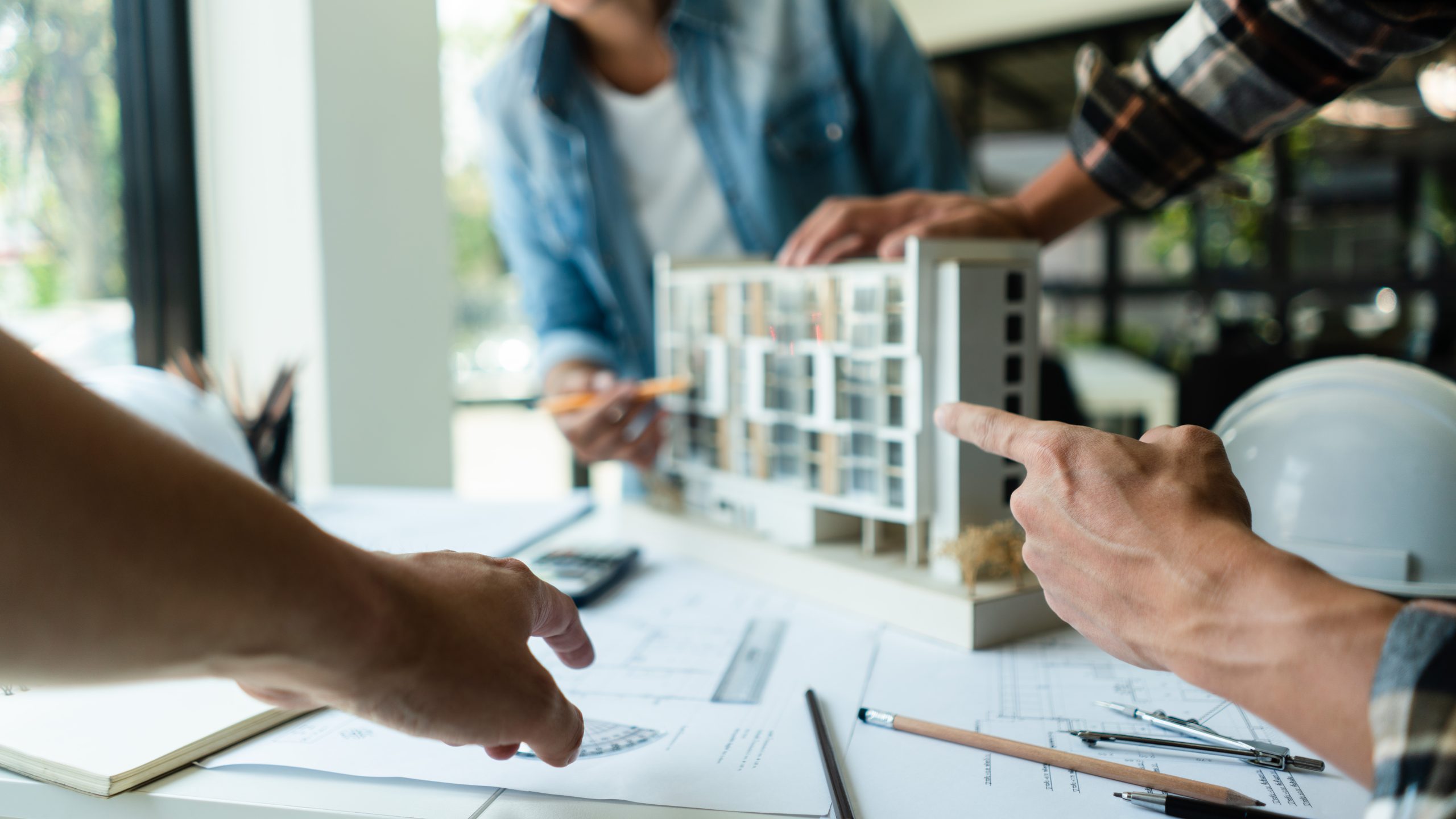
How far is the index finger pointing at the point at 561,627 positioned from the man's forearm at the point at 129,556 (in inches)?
6.4

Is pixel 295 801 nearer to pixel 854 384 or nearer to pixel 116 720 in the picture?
pixel 116 720

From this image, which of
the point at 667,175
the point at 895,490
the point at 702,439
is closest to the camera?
the point at 895,490

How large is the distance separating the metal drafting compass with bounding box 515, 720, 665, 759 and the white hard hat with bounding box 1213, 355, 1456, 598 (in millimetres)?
539

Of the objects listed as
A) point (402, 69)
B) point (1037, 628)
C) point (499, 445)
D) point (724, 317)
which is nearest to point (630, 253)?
point (724, 317)

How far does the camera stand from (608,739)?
2.08 feet

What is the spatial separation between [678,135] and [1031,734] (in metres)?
1.18

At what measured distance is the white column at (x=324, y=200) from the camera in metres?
1.88

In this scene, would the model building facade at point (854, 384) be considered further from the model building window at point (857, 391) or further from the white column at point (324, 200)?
the white column at point (324, 200)

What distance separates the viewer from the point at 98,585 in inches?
14.7

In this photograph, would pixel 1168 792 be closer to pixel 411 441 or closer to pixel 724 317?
pixel 724 317

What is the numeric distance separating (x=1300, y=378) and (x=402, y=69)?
1.91 m

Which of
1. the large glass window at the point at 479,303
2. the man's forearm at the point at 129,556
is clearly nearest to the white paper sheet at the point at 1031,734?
the man's forearm at the point at 129,556

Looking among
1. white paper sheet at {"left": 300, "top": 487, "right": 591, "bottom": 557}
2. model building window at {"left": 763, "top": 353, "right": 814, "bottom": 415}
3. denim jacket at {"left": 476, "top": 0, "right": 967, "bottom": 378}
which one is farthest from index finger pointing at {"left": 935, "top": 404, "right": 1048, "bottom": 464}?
denim jacket at {"left": 476, "top": 0, "right": 967, "bottom": 378}

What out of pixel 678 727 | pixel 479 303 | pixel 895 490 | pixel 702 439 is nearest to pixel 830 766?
pixel 678 727
